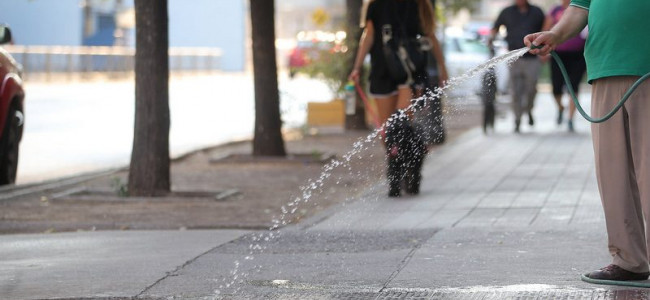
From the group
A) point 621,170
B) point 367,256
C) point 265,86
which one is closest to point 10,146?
point 265,86

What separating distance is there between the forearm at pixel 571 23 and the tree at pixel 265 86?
350 inches

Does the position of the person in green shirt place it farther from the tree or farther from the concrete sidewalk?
the tree

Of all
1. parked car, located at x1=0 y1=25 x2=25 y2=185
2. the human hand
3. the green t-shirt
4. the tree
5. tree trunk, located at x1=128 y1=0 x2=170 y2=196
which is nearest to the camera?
the green t-shirt

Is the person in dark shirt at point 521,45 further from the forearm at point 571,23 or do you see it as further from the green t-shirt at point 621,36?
the green t-shirt at point 621,36

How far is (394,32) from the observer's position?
11531 mm

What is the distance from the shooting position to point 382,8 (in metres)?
11.5

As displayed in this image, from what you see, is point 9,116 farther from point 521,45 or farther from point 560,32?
point 521,45

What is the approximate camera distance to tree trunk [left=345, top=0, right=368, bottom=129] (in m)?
20.3

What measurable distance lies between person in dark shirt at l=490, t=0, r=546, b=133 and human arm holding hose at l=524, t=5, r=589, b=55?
11.4 meters

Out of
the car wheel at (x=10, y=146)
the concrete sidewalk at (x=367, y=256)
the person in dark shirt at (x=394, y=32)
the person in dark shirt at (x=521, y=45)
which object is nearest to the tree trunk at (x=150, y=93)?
the car wheel at (x=10, y=146)

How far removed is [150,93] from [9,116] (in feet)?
5.48

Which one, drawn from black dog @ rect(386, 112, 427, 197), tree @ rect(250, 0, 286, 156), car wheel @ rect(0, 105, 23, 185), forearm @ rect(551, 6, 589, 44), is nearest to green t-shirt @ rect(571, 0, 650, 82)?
forearm @ rect(551, 6, 589, 44)

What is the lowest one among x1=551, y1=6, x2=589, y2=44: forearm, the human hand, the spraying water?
the spraying water

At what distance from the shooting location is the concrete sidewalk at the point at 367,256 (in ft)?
21.8
